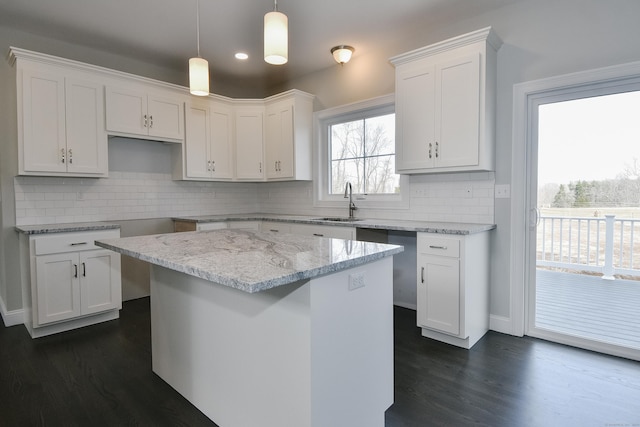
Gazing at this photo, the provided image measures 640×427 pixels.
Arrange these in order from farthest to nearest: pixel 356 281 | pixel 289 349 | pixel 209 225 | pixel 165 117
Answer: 1. pixel 209 225
2. pixel 165 117
3. pixel 356 281
4. pixel 289 349

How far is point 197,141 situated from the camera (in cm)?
430

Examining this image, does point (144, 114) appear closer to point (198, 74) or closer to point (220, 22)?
point (220, 22)

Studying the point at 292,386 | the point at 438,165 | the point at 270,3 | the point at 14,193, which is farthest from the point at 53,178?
the point at 438,165

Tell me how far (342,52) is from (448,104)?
143 cm

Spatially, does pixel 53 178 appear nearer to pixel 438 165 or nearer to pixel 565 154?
pixel 438 165

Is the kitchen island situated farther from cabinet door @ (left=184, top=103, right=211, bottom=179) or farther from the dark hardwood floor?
cabinet door @ (left=184, top=103, right=211, bottom=179)

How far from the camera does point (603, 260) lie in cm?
273

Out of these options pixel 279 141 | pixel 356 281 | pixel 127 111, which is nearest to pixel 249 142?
pixel 279 141

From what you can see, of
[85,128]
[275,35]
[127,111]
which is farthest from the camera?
[127,111]

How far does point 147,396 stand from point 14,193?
8.28 ft

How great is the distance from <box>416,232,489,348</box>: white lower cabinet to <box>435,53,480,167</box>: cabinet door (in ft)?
2.25

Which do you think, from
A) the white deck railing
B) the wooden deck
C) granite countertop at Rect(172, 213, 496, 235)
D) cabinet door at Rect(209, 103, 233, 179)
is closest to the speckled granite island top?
granite countertop at Rect(172, 213, 496, 235)

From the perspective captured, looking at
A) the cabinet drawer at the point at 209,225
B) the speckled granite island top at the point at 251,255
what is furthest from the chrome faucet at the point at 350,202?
the speckled granite island top at the point at 251,255

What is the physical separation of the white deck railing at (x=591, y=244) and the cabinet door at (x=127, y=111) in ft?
13.2
